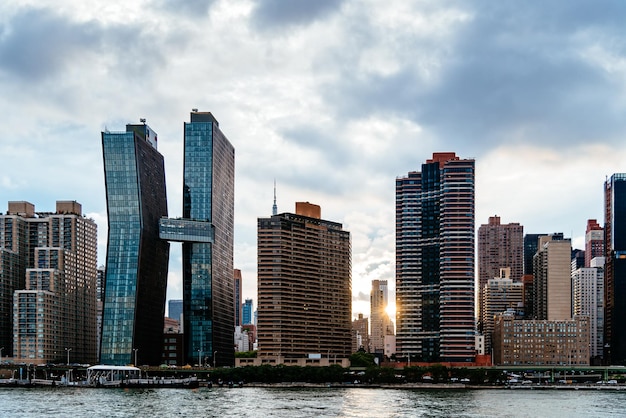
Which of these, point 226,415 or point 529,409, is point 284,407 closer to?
point 226,415

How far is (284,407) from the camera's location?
192m

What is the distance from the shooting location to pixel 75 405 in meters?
195

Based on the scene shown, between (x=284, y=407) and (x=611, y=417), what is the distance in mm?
66908

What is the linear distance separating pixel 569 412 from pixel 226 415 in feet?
242

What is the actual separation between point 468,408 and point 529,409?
13.4m

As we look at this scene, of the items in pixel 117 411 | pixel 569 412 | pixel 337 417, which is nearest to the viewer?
pixel 337 417

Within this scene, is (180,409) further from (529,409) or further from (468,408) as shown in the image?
(529,409)

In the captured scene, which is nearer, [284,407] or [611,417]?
[611,417]

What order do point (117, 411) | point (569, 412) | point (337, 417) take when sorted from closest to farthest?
1. point (337, 417)
2. point (117, 411)
3. point (569, 412)

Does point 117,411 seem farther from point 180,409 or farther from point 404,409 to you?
point 404,409

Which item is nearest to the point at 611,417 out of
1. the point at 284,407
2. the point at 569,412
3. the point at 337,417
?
the point at 569,412

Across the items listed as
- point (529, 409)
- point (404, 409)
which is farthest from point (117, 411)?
point (529, 409)

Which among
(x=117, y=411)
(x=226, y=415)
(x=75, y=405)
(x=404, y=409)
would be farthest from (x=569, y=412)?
(x=75, y=405)

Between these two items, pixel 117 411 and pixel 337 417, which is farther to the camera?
pixel 117 411
